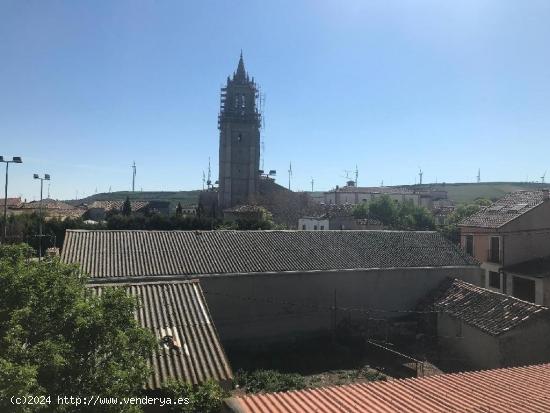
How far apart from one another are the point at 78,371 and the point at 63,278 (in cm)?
295

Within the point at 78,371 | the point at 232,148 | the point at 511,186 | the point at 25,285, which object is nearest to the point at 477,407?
the point at 78,371

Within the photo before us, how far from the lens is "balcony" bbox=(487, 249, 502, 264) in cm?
2752

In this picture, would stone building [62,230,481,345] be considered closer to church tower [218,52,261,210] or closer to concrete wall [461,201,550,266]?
concrete wall [461,201,550,266]

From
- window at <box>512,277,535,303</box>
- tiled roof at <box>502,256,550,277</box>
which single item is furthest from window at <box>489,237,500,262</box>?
window at <box>512,277,535,303</box>

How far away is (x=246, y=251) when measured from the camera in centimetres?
2178

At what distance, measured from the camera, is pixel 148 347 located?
7.70 m

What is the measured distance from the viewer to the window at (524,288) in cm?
2520

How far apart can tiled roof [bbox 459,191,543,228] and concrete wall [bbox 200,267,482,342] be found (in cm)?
694

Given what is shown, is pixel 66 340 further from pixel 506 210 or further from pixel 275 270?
pixel 506 210

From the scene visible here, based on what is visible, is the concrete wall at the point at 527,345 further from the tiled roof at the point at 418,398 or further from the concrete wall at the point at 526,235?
the concrete wall at the point at 526,235

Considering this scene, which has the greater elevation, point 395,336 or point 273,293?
point 273,293

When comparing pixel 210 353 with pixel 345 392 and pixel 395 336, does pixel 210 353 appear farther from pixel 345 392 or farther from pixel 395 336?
pixel 395 336

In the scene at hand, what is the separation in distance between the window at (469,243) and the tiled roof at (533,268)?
3.18 metres

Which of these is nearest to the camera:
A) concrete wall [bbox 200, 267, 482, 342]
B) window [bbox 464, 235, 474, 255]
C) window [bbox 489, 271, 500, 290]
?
concrete wall [bbox 200, 267, 482, 342]
